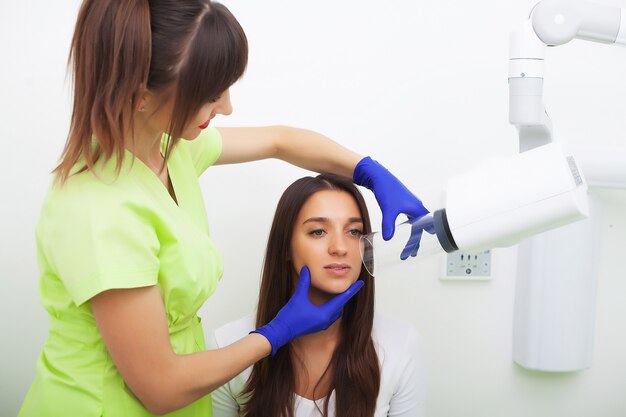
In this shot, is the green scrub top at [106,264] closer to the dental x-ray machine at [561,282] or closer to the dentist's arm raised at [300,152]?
the dentist's arm raised at [300,152]

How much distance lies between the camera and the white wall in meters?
1.71

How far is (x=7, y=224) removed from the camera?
5.72 feet

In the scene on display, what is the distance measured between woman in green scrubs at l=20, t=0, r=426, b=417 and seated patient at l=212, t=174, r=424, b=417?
0.90ft

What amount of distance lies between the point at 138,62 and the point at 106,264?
298mm

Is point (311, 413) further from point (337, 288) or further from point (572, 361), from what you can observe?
point (572, 361)

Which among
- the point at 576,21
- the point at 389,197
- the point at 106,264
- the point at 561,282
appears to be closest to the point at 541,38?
the point at 576,21

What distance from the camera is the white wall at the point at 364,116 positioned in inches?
67.1

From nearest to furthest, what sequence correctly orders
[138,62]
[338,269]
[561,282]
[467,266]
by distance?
[138,62] → [338,269] → [561,282] → [467,266]

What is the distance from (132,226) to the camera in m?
1.05

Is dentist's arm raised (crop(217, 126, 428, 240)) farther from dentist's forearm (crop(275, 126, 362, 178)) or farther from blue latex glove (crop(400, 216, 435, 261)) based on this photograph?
blue latex glove (crop(400, 216, 435, 261))

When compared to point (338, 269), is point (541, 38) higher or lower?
higher

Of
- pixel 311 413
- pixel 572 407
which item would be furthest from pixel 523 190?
pixel 572 407

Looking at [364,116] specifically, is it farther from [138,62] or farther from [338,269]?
[138,62]

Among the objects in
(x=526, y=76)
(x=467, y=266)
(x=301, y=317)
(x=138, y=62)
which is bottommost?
(x=301, y=317)
